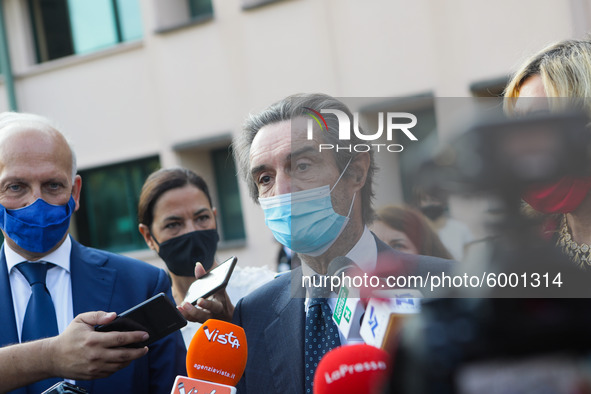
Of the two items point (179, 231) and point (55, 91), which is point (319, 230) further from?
point (55, 91)

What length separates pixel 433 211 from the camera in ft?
3.38

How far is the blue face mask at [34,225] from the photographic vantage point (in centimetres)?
202

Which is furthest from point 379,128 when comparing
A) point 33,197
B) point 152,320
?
point 33,197

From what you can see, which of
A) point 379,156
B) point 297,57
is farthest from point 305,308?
point 297,57

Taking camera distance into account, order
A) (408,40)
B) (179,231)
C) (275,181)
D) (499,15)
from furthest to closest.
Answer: (408,40), (499,15), (179,231), (275,181)

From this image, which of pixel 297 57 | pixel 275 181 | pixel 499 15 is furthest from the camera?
pixel 297 57

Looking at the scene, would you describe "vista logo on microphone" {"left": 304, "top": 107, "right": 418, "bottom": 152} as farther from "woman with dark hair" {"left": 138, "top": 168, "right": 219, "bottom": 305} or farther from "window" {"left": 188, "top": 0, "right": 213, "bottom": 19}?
"window" {"left": 188, "top": 0, "right": 213, "bottom": 19}

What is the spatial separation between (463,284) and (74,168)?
5.69 feet

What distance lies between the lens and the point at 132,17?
9.93 metres

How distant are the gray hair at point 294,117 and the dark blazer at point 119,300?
1.60 feet

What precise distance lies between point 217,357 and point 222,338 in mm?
46

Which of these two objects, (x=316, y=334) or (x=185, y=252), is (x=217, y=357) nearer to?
(x=316, y=334)

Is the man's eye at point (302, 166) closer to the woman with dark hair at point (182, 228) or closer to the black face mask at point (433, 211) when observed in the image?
the black face mask at point (433, 211)

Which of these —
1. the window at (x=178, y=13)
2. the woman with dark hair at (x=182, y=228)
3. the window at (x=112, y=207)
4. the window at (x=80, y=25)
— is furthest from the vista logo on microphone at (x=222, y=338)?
the window at (x=80, y=25)
